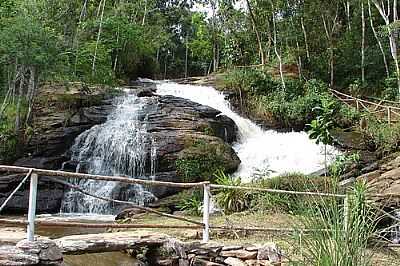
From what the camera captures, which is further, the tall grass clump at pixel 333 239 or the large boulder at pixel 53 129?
the large boulder at pixel 53 129

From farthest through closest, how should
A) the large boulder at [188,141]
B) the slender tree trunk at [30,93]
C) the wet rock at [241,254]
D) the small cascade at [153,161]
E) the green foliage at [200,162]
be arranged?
1. the slender tree trunk at [30,93]
2. the small cascade at [153,161]
3. the large boulder at [188,141]
4. the green foliage at [200,162]
5. the wet rock at [241,254]

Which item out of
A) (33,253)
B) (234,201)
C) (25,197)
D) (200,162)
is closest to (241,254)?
(33,253)

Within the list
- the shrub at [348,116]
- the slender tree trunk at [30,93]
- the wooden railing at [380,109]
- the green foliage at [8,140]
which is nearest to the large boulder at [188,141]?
the shrub at [348,116]

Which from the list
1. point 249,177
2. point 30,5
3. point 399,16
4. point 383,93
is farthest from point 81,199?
point 399,16

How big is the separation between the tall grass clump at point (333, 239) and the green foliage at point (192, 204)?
25.4 feet

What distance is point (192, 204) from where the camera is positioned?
1080cm

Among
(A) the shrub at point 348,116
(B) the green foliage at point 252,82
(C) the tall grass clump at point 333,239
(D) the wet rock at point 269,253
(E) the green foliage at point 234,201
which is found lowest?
(E) the green foliage at point 234,201

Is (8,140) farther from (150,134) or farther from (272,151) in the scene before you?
(272,151)

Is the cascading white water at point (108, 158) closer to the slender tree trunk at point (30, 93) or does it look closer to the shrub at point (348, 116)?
the slender tree trunk at point (30, 93)

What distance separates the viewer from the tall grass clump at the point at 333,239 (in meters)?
2.42

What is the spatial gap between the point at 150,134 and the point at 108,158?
1.49 m

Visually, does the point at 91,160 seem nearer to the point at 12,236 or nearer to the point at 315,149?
the point at 315,149

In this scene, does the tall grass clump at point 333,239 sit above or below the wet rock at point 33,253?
above

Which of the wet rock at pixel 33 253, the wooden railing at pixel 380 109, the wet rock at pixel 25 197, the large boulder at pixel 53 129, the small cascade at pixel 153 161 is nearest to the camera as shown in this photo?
the wet rock at pixel 33 253
